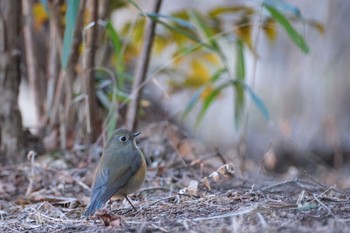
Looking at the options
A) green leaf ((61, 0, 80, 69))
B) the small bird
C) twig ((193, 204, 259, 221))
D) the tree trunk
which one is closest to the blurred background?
green leaf ((61, 0, 80, 69))

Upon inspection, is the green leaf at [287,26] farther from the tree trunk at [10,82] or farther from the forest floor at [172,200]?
the tree trunk at [10,82]

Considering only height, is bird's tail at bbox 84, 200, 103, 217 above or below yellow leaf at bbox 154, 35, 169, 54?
below

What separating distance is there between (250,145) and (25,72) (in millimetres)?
2953

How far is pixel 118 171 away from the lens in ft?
13.6

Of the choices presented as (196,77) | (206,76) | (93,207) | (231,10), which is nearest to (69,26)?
(93,207)

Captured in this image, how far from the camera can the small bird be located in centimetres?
394

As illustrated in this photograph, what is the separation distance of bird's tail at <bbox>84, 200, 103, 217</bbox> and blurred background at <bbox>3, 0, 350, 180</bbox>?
3.37ft

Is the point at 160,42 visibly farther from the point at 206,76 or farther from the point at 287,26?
the point at 287,26

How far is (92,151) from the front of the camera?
5.20m

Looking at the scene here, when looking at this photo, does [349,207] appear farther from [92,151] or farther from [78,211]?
[92,151]

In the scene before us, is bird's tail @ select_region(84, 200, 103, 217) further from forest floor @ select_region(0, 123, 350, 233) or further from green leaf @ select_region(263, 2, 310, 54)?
green leaf @ select_region(263, 2, 310, 54)

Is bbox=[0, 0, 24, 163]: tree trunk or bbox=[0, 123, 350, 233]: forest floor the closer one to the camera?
bbox=[0, 123, 350, 233]: forest floor

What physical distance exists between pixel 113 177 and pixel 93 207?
0.40m

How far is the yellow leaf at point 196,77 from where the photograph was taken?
6383mm
